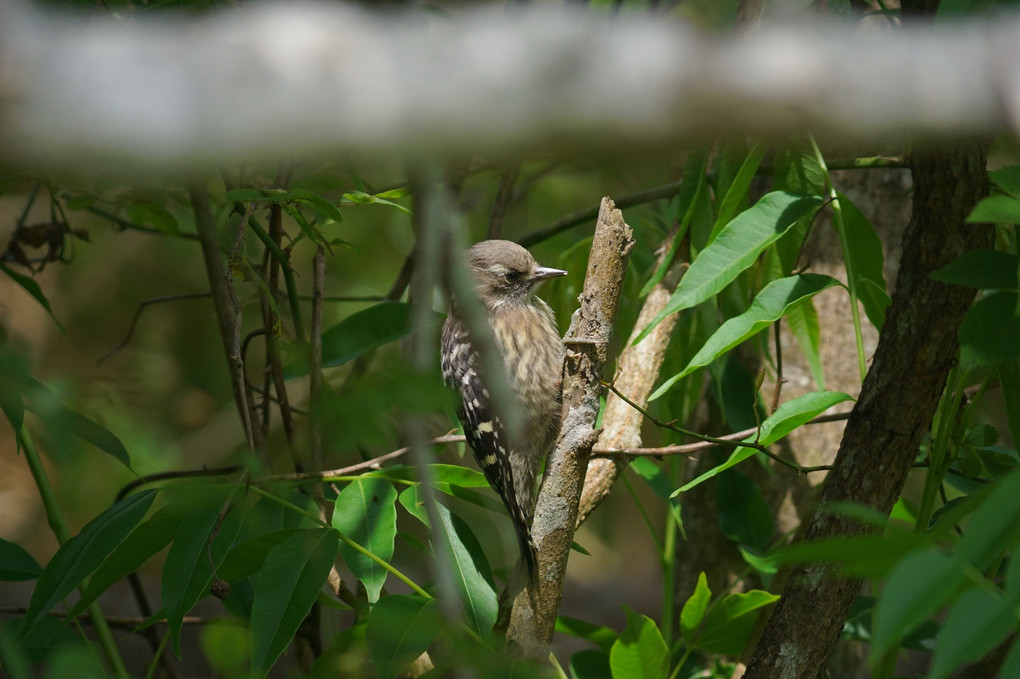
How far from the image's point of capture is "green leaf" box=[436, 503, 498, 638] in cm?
174

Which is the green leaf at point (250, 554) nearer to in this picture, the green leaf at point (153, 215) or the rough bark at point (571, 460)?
the rough bark at point (571, 460)

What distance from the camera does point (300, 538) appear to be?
167cm

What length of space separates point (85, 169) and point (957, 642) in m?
0.83

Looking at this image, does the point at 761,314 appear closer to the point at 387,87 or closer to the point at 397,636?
the point at 397,636

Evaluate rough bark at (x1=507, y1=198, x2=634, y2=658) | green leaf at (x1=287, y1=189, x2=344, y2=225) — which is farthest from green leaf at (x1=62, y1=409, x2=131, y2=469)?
rough bark at (x1=507, y1=198, x2=634, y2=658)

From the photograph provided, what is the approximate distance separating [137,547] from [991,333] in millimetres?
1592

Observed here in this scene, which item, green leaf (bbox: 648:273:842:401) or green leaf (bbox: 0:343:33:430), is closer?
green leaf (bbox: 0:343:33:430)

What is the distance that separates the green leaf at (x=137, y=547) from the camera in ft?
5.52

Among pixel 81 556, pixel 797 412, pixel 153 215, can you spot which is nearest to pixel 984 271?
pixel 797 412

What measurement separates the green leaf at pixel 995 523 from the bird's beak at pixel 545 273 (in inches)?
72.6

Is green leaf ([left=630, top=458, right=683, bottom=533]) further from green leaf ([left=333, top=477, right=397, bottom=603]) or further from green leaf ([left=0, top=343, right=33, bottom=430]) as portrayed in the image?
green leaf ([left=0, top=343, right=33, bottom=430])

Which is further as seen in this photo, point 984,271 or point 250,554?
point 250,554

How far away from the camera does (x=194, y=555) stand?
1590 mm

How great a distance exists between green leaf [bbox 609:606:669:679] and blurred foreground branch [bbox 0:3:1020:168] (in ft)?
4.54
